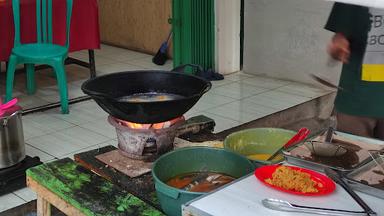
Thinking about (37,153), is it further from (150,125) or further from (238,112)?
(150,125)

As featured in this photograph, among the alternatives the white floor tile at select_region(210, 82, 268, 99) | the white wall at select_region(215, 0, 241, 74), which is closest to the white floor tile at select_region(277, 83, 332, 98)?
the white floor tile at select_region(210, 82, 268, 99)

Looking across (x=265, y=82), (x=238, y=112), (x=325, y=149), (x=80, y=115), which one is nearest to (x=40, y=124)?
(x=80, y=115)

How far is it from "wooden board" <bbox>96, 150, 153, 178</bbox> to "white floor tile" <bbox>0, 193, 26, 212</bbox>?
926 millimetres

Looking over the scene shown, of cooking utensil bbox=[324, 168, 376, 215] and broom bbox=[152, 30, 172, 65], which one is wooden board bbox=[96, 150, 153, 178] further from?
broom bbox=[152, 30, 172, 65]

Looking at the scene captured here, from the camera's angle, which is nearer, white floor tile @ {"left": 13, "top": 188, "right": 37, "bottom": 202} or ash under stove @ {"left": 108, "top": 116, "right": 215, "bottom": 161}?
ash under stove @ {"left": 108, "top": 116, "right": 215, "bottom": 161}

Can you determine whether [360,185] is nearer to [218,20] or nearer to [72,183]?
[72,183]

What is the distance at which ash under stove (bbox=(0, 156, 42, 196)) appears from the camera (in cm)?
250

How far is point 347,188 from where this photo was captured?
1174mm

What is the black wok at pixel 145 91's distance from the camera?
59.2 inches

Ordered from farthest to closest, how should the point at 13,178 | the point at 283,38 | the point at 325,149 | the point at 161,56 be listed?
the point at 161,56 → the point at 283,38 → the point at 13,178 → the point at 325,149

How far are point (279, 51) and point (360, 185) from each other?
3.30 meters

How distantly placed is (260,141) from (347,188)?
0.56 meters

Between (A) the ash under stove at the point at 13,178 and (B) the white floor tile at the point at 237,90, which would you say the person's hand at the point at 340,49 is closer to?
(A) the ash under stove at the point at 13,178

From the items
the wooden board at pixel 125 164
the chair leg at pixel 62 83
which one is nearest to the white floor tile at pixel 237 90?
the chair leg at pixel 62 83
